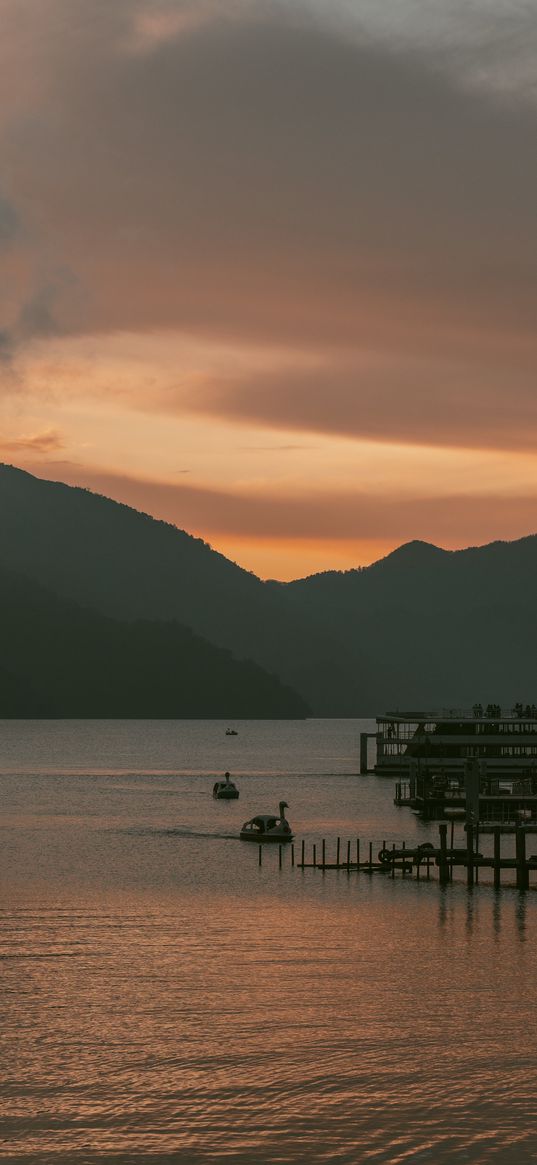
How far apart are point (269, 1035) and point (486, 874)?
48.5m

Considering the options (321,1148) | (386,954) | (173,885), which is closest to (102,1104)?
(321,1148)

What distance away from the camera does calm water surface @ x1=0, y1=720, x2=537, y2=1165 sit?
35594 millimetres

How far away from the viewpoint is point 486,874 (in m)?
92.1

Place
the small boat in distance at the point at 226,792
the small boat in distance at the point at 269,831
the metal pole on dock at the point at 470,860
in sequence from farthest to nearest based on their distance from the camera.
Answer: the small boat in distance at the point at 226,792 < the small boat in distance at the point at 269,831 < the metal pole on dock at the point at 470,860

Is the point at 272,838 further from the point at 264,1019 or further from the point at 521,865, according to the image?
the point at 264,1019

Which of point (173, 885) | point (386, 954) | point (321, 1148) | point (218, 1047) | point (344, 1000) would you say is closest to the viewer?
point (321, 1148)

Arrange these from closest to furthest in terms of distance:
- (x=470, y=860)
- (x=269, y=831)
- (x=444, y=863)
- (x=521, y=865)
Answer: (x=521, y=865) → (x=470, y=860) → (x=444, y=863) → (x=269, y=831)

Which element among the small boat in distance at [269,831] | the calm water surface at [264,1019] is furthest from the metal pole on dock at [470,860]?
the small boat in distance at [269,831]

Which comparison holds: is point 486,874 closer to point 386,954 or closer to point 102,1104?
point 386,954

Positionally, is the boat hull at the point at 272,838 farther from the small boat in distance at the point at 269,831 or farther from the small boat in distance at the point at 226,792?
the small boat in distance at the point at 226,792

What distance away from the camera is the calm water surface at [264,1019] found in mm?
35594

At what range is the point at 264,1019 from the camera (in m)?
48.0

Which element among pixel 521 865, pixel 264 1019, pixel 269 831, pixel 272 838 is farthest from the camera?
pixel 269 831

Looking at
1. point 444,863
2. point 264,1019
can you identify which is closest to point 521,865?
point 444,863
